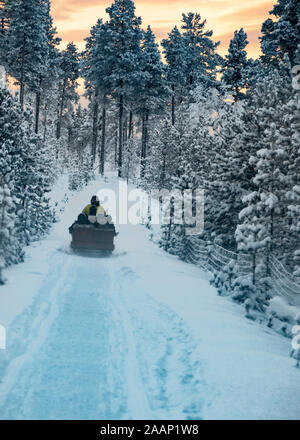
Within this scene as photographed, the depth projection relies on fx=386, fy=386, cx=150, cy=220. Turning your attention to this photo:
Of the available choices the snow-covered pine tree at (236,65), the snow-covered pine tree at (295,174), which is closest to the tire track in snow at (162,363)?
the snow-covered pine tree at (295,174)

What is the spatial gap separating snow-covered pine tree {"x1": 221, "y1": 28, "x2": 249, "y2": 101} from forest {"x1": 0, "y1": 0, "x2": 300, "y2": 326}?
100mm

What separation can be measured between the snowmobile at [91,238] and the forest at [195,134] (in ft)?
6.60

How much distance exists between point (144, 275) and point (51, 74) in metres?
39.2

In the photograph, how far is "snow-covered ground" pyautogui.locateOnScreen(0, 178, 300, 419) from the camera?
4.45m

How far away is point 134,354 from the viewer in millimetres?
5984

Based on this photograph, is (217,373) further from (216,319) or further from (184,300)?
(184,300)

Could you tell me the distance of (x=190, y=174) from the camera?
1584 cm

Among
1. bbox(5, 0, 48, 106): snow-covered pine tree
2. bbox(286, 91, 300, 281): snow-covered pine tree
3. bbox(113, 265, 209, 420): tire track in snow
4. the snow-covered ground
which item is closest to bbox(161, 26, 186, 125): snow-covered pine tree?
bbox(5, 0, 48, 106): snow-covered pine tree

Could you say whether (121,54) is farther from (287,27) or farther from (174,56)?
(287,27)

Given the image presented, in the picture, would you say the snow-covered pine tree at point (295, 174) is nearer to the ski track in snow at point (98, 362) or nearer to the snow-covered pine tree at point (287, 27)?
the ski track in snow at point (98, 362)

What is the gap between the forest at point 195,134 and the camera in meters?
11.0

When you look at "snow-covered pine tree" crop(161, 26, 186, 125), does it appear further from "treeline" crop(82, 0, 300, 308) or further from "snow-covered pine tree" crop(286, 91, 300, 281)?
"snow-covered pine tree" crop(286, 91, 300, 281)

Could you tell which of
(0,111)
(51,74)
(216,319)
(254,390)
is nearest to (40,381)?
(254,390)

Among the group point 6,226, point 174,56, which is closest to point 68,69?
point 174,56
